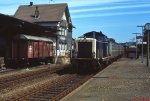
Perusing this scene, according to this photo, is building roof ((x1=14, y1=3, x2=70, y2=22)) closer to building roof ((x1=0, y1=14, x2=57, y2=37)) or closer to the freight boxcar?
building roof ((x1=0, y1=14, x2=57, y2=37))

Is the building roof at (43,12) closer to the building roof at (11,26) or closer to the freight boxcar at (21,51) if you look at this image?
the building roof at (11,26)

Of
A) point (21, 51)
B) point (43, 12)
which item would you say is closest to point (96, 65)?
point (21, 51)

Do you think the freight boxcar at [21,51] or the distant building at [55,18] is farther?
the distant building at [55,18]

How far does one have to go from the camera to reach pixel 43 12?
247ft

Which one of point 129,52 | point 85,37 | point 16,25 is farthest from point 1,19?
point 129,52

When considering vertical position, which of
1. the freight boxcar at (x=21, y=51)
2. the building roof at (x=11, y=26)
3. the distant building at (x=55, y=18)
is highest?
the distant building at (x=55, y=18)

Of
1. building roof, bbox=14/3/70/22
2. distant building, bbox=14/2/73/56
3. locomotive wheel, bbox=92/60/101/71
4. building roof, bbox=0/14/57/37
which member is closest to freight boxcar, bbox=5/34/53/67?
building roof, bbox=0/14/57/37

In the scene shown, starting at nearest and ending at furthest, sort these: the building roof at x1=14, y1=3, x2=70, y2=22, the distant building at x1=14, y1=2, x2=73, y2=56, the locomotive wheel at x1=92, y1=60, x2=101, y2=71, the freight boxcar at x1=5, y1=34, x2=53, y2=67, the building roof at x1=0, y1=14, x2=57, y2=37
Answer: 1. the locomotive wheel at x1=92, y1=60, x2=101, y2=71
2. the building roof at x1=0, y1=14, x2=57, y2=37
3. the freight boxcar at x1=5, y1=34, x2=53, y2=67
4. the distant building at x1=14, y1=2, x2=73, y2=56
5. the building roof at x1=14, y1=3, x2=70, y2=22

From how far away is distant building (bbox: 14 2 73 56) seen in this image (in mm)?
70125

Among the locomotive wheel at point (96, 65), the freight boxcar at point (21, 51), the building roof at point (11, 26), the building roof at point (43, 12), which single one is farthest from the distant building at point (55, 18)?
the locomotive wheel at point (96, 65)

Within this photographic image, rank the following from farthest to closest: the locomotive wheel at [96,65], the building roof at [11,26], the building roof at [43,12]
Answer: the building roof at [43,12]
the building roof at [11,26]
the locomotive wheel at [96,65]

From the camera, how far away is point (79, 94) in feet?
53.0

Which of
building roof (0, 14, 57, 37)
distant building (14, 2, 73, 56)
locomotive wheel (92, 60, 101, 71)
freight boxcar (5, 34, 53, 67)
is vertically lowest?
locomotive wheel (92, 60, 101, 71)

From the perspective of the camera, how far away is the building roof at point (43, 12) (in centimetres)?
7231
